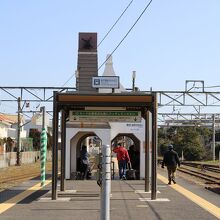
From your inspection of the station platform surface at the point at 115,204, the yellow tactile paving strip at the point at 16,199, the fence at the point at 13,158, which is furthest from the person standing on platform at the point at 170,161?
the fence at the point at 13,158

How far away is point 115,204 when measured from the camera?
49.4 ft

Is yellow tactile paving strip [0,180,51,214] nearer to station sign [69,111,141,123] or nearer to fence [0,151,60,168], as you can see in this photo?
station sign [69,111,141,123]

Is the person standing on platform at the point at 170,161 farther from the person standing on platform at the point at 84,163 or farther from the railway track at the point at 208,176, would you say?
the railway track at the point at 208,176

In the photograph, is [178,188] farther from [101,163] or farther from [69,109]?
[101,163]

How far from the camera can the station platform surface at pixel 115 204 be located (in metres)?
12.9

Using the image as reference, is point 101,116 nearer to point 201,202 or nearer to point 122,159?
point 201,202

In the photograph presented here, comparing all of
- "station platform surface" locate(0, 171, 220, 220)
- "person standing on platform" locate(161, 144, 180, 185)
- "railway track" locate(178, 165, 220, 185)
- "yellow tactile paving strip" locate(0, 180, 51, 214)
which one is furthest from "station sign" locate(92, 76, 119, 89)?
"railway track" locate(178, 165, 220, 185)

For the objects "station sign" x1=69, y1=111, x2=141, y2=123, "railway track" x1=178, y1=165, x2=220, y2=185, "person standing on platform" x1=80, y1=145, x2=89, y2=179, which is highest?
"station sign" x1=69, y1=111, x2=141, y2=123

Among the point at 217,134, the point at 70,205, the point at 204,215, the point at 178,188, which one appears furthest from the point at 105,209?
the point at 217,134

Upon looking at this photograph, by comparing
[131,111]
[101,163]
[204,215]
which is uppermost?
[131,111]

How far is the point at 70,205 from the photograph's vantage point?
48.6 feet

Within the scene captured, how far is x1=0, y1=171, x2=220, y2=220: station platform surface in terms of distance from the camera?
12.9m

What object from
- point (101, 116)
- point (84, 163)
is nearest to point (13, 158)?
point (84, 163)

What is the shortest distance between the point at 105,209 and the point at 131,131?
636 inches
